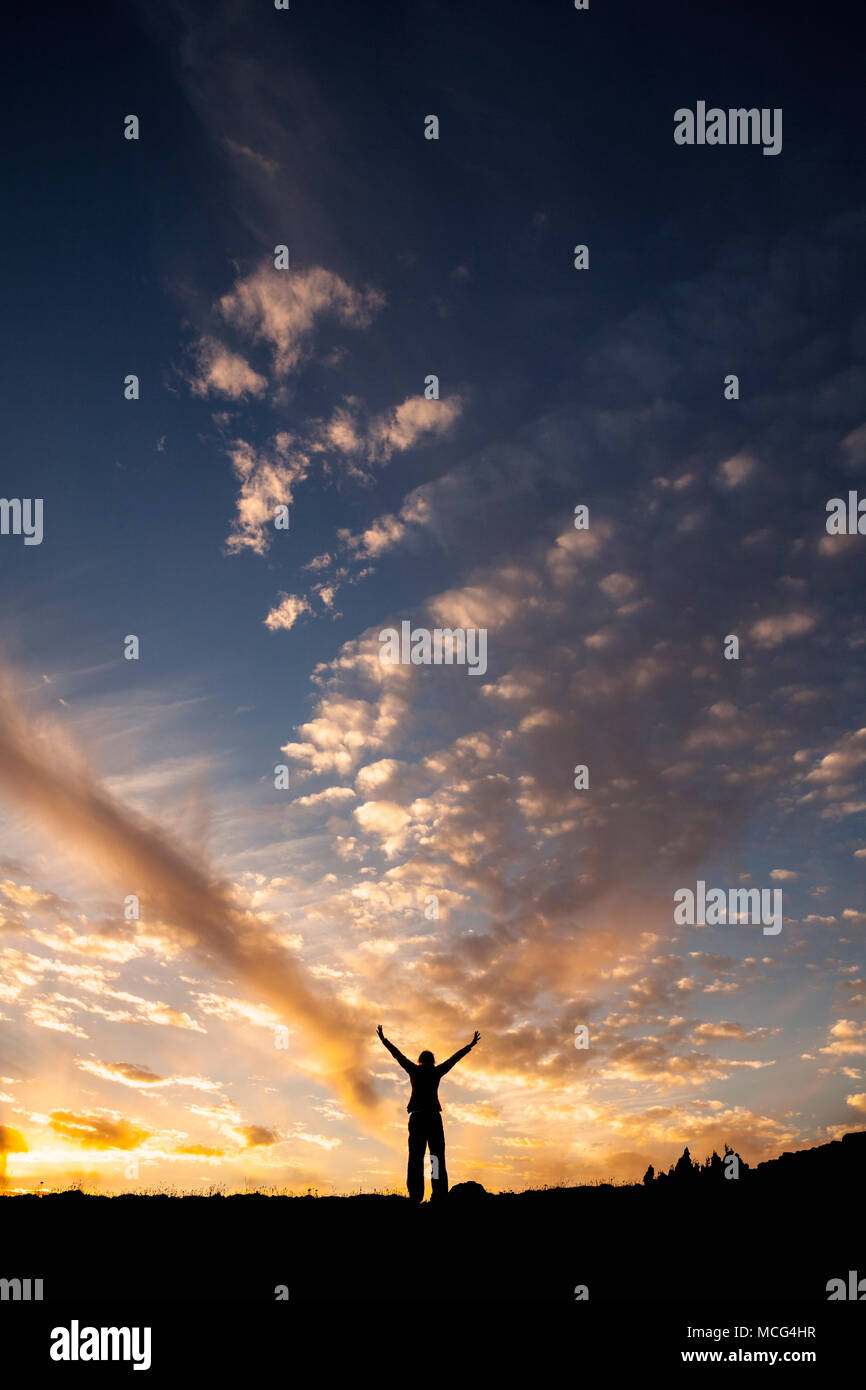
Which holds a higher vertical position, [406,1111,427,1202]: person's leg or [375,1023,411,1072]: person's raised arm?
[375,1023,411,1072]: person's raised arm

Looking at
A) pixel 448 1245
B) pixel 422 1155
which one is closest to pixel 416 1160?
pixel 422 1155

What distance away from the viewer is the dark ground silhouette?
37.5 feet

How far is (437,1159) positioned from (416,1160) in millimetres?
421

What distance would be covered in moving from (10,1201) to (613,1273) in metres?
11.6

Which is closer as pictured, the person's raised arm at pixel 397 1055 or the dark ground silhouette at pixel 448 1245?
the dark ground silhouette at pixel 448 1245

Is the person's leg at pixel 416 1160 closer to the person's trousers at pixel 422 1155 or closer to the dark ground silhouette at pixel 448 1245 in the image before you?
the person's trousers at pixel 422 1155

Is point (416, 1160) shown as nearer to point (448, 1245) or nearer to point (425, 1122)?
point (425, 1122)

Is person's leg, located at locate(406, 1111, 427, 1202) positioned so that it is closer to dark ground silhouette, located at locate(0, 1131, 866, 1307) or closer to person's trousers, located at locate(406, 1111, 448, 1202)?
person's trousers, located at locate(406, 1111, 448, 1202)

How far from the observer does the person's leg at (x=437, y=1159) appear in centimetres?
1439

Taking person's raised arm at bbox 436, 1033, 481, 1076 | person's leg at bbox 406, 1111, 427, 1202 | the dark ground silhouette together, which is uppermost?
→ person's raised arm at bbox 436, 1033, 481, 1076

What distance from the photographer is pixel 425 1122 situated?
14484 mm
